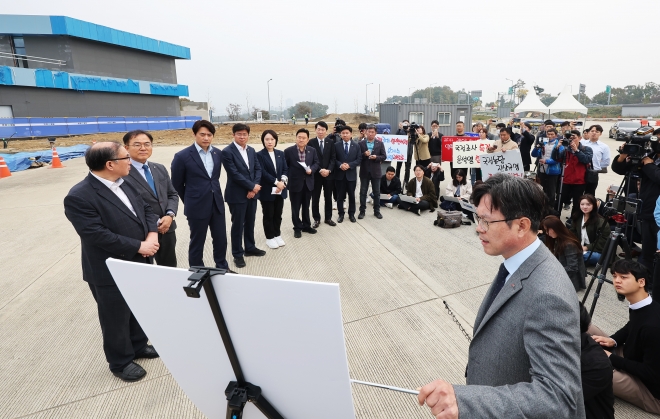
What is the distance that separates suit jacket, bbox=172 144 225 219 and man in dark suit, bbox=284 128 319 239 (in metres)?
1.80

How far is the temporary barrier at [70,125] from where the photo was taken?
980 inches

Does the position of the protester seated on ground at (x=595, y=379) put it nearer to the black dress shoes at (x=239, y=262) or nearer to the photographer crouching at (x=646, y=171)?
the photographer crouching at (x=646, y=171)

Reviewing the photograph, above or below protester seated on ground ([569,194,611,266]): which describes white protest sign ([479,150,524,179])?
above

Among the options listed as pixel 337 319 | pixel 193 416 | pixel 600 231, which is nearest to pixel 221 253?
pixel 193 416

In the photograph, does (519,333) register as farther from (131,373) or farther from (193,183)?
(193,183)

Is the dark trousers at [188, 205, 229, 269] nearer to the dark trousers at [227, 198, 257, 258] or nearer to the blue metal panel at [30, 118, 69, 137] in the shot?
the dark trousers at [227, 198, 257, 258]

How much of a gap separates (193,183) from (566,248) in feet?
13.4

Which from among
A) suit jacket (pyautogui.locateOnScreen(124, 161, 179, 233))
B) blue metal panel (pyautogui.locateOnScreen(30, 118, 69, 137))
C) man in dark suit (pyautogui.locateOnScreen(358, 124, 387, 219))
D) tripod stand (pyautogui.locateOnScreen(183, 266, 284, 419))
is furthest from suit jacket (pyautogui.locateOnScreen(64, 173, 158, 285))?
blue metal panel (pyautogui.locateOnScreen(30, 118, 69, 137))

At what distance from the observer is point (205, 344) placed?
1.18 metres

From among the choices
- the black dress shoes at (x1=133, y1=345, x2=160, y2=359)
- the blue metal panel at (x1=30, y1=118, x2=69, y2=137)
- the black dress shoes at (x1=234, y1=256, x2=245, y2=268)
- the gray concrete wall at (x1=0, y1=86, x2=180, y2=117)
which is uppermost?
the gray concrete wall at (x1=0, y1=86, x2=180, y2=117)

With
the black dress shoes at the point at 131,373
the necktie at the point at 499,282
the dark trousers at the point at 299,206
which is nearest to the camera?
the necktie at the point at 499,282

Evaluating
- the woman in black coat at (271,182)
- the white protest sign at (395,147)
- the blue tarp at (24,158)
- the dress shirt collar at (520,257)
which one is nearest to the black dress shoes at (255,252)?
the woman in black coat at (271,182)

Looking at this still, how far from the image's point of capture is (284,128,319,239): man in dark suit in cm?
579

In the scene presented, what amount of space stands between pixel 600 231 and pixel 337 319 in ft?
15.3
